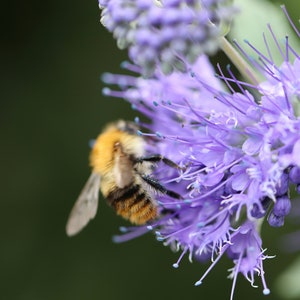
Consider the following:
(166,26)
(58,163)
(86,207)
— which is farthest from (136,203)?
(58,163)

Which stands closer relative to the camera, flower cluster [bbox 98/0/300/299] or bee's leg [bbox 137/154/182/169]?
flower cluster [bbox 98/0/300/299]

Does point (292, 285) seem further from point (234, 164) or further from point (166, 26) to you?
point (166, 26)

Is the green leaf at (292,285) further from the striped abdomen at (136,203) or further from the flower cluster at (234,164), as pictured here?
the striped abdomen at (136,203)

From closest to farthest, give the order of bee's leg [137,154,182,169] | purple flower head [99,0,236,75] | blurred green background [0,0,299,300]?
1. purple flower head [99,0,236,75]
2. bee's leg [137,154,182,169]
3. blurred green background [0,0,299,300]

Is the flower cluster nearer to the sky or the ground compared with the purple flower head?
nearer to the ground

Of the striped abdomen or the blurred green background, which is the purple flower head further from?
the blurred green background

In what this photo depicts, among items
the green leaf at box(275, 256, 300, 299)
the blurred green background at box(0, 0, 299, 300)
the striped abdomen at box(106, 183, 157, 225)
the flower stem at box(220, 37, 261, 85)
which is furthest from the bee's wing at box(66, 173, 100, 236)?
the blurred green background at box(0, 0, 299, 300)

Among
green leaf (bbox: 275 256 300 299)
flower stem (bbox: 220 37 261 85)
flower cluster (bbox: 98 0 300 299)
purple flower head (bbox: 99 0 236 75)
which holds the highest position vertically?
purple flower head (bbox: 99 0 236 75)
